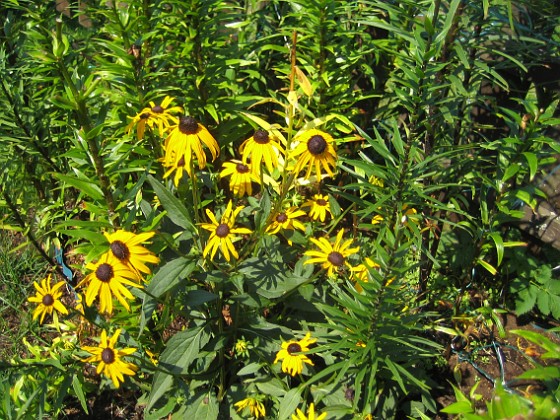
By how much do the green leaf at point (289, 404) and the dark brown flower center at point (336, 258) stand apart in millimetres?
540

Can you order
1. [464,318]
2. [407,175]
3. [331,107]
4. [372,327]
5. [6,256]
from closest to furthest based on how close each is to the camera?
[372,327] < [407,175] < [464,318] < [331,107] < [6,256]

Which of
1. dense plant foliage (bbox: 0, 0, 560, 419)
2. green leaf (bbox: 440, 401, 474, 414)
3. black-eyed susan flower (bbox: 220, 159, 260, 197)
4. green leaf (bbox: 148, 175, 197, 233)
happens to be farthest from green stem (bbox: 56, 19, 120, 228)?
green leaf (bbox: 440, 401, 474, 414)

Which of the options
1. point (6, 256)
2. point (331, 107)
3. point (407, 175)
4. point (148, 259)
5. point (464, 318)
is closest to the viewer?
point (148, 259)

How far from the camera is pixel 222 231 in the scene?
1788mm

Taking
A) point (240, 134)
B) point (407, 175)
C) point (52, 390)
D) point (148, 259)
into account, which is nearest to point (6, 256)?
point (52, 390)

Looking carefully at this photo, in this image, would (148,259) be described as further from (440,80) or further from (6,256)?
(6,256)

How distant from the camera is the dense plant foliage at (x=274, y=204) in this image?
1768mm

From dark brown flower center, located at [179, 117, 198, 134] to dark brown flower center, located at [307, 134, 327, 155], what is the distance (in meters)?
0.38

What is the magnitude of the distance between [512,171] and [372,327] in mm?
814

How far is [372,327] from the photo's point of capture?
1.82 m

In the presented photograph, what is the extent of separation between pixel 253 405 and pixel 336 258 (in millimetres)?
735

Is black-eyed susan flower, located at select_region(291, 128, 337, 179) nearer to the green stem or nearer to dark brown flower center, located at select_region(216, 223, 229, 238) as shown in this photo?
dark brown flower center, located at select_region(216, 223, 229, 238)

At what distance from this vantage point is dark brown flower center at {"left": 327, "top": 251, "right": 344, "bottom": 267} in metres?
1.87

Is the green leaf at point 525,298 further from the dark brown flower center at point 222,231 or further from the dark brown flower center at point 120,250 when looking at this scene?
the dark brown flower center at point 120,250
